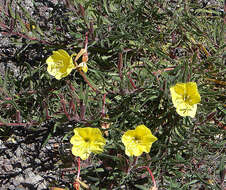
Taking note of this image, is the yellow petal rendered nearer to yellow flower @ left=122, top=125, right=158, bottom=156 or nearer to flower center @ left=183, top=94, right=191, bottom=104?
flower center @ left=183, top=94, right=191, bottom=104

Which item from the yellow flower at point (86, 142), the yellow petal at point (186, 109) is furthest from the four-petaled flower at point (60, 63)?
the yellow petal at point (186, 109)

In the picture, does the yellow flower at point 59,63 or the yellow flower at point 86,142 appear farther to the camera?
the yellow flower at point 59,63

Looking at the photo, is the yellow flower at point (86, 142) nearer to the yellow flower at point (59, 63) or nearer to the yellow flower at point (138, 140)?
the yellow flower at point (138, 140)

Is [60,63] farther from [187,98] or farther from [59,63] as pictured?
[187,98]

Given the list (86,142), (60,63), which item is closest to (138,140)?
(86,142)

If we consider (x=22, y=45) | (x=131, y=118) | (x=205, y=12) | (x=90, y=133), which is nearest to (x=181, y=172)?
(x=131, y=118)

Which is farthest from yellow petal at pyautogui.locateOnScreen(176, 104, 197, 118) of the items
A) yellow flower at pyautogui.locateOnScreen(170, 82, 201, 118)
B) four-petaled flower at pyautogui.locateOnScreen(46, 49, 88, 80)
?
four-petaled flower at pyautogui.locateOnScreen(46, 49, 88, 80)

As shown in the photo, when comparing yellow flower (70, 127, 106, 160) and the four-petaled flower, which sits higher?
the four-petaled flower
